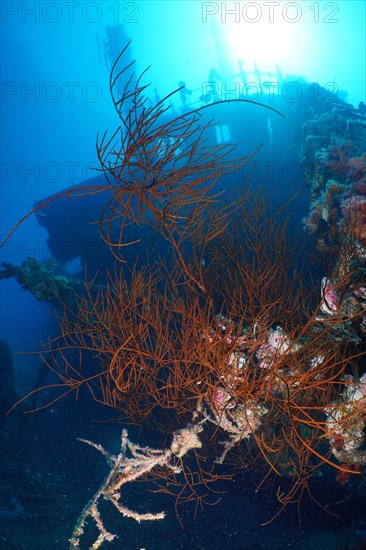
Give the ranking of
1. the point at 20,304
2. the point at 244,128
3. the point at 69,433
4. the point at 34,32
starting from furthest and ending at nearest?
the point at 34,32 < the point at 20,304 < the point at 244,128 < the point at 69,433

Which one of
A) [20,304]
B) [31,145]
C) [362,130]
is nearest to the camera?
[362,130]

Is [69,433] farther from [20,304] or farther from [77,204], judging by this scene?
[20,304]

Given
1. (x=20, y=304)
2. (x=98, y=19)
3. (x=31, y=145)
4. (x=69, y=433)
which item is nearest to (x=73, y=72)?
(x=98, y=19)

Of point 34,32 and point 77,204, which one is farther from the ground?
point 34,32

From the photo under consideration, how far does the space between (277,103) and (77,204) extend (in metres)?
13.1

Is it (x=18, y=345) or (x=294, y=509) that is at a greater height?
(x=294, y=509)

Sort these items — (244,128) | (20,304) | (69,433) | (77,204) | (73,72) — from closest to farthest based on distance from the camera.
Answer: (69,433) < (77,204) < (244,128) < (20,304) < (73,72)

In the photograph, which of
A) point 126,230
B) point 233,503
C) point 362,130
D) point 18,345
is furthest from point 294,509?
point 18,345

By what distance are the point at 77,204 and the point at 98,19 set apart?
92.9 meters

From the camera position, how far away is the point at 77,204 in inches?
490

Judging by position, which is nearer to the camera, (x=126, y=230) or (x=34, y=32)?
(x=126, y=230)

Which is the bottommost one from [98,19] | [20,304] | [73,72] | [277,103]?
[20,304]

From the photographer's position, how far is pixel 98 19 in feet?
257

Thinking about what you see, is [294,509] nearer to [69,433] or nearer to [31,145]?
[69,433]
